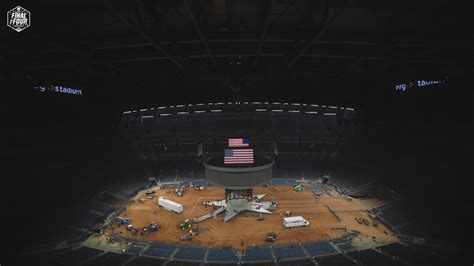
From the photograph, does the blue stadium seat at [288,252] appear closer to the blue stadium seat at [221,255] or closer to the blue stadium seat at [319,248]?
the blue stadium seat at [319,248]

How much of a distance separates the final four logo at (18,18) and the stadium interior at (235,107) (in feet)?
1.04

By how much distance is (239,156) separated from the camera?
2961cm

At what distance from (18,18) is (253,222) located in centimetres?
2677

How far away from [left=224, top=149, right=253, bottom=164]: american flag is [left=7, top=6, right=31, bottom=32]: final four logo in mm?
20936

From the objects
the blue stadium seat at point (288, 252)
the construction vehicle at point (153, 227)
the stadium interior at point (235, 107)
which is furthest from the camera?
the construction vehicle at point (153, 227)

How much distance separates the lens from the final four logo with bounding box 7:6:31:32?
12555 mm

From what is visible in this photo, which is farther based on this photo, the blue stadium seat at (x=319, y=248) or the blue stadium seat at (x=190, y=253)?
the blue stadium seat at (x=319, y=248)

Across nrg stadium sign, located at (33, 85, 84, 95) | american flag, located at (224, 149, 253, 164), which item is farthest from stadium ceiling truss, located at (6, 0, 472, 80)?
american flag, located at (224, 149, 253, 164)

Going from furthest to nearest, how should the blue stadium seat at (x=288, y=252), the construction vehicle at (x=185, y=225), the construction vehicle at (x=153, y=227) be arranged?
the construction vehicle at (x=185, y=225) < the construction vehicle at (x=153, y=227) < the blue stadium seat at (x=288, y=252)

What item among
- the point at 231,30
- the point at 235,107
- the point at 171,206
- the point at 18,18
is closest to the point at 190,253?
the point at 171,206

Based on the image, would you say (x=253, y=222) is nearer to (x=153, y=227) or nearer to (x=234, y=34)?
(x=153, y=227)

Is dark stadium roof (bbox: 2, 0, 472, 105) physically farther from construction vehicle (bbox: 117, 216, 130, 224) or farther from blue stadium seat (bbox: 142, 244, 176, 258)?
construction vehicle (bbox: 117, 216, 130, 224)

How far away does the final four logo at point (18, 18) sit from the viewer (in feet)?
41.2

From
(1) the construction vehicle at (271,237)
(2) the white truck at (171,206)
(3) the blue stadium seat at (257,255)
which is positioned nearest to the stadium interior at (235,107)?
(3) the blue stadium seat at (257,255)
